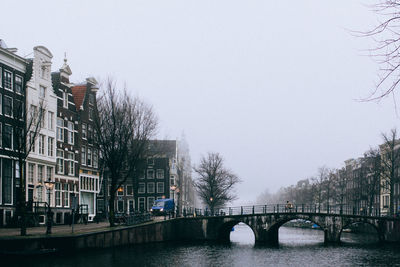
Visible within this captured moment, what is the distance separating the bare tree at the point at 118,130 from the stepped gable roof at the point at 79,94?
5.72 metres

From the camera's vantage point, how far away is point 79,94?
56688mm

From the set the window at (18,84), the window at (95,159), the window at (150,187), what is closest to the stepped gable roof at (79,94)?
the window at (95,159)

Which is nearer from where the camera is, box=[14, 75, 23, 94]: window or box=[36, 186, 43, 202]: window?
box=[14, 75, 23, 94]: window

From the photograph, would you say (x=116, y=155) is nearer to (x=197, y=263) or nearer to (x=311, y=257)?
(x=197, y=263)

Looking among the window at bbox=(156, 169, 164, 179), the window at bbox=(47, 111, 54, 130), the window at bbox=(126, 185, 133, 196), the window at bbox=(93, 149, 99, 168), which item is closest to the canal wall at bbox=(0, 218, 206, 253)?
the window at bbox=(93, 149, 99, 168)

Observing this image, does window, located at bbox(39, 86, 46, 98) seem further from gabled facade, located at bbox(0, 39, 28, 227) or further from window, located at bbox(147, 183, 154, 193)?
window, located at bbox(147, 183, 154, 193)

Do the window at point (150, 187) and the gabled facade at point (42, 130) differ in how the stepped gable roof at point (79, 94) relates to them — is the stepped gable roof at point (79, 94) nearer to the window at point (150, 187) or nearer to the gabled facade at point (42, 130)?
the gabled facade at point (42, 130)

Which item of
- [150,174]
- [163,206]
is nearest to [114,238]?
[163,206]

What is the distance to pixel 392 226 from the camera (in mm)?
56906

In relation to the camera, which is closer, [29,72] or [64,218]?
[29,72]

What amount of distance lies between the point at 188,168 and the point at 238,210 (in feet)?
284

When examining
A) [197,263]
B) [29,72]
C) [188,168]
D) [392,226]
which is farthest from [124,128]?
[188,168]

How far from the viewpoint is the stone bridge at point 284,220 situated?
56562 millimetres

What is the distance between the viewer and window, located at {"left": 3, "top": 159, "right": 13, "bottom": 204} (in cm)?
4116
